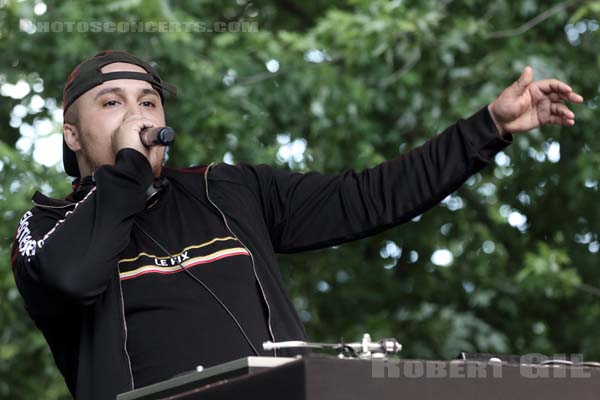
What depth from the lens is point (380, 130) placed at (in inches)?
263

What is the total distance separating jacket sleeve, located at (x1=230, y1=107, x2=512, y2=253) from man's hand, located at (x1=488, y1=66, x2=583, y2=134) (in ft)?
0.18

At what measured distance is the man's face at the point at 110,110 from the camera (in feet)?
10.0

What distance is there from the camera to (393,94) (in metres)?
6.54

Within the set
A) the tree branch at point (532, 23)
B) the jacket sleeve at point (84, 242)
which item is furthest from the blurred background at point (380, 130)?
the jacket sleeve at point (84, 242)

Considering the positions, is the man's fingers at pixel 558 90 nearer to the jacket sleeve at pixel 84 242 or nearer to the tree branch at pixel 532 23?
the jacket sleeve at pixel 84 242

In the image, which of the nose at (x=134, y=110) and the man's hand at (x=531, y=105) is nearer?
the man's hand at (x=531, y=105)

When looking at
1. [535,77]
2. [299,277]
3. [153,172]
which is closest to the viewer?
[153,172]

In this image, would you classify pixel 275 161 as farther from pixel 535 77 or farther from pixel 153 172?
pixel 153 172

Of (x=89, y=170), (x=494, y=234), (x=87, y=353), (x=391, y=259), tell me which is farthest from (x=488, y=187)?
(x=87, y=353)

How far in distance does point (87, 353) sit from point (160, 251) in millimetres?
311

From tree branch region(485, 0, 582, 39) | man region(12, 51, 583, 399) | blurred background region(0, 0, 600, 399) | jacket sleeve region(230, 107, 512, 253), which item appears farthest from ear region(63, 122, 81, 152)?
tree branch region(485, 0, 582, 39)

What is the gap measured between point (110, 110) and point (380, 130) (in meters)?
3.73

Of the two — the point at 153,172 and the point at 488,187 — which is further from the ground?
the point at 488,187

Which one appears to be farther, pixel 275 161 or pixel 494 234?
pixel 494 234
